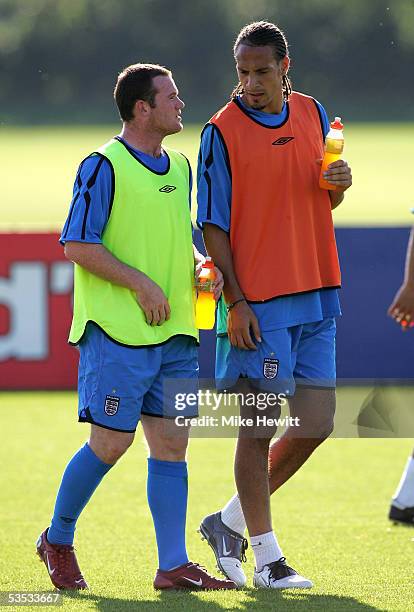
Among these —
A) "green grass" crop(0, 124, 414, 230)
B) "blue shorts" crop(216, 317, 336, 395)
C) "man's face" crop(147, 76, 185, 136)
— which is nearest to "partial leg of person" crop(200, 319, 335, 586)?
"blue shorts" crop(216, 317, 336, 395)

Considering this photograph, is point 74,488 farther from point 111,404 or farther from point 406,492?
point 406,492

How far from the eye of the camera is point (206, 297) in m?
4.91

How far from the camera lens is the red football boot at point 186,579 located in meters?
4.80

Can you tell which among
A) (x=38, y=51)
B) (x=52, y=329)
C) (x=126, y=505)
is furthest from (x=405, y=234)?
(x=38, y=51)

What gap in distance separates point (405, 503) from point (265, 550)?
1.65 metres

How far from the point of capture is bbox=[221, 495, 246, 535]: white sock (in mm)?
5320

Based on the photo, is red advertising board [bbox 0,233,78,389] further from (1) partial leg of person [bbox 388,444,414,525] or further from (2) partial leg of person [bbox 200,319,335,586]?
(2) partial leg of person [bbox 200,319,335,586]

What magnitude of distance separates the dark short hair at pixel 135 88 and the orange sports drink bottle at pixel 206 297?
0.63m

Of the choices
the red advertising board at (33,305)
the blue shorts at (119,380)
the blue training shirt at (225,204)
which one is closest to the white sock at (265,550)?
the blue shorts at (119,380)

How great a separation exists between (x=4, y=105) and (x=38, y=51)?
308 centimetres

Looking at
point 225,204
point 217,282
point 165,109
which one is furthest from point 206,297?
point 165,109

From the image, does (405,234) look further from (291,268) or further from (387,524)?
(291,268)

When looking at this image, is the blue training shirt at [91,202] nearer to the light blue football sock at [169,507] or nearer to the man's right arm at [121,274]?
the man's right arm at [121,274]

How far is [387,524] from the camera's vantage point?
6.39 m
